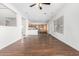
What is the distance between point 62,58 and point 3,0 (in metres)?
1.62

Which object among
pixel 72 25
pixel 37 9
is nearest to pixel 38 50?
pixel 72 25

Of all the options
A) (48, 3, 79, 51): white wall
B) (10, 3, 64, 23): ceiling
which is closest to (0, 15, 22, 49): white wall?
(10, 3, 64, 23): ceiling

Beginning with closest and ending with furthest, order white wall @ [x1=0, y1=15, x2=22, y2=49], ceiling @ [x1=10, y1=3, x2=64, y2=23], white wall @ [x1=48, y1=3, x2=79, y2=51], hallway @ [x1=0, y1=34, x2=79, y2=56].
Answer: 1. hallway @ [x1=0, y1=34, x2=79, y2=56]
2. white wall @ [x1=48, y1=3, x2=79, y2=51]
3. white wall @ [x1=0, y1=15, x2=22, y2=49]
4. ceiling @ [x1=10, y1=3, x2=64, y2=23]

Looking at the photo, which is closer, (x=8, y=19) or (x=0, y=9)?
(x=0, y=9)

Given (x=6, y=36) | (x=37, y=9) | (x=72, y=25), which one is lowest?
(x=6, y=36)

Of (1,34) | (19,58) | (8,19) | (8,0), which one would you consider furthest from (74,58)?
(8,19)

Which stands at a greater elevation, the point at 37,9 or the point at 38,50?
the point at 37,9

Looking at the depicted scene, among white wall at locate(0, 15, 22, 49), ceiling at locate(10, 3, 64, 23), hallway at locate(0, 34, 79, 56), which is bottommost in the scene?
hallway at locate(0, 34, 79, 56)

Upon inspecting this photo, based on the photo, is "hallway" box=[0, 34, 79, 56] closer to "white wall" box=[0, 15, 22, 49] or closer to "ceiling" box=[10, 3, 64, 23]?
"white wall" box=[0, 15, 22, 49]

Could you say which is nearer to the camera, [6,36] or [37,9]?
[6,36]

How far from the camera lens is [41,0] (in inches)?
98.8

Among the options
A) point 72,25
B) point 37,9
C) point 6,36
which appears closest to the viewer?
point 72,25

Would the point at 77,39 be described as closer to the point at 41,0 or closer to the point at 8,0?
the point at 41,0

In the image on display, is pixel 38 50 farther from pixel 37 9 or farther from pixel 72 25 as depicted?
pixel 37 9
